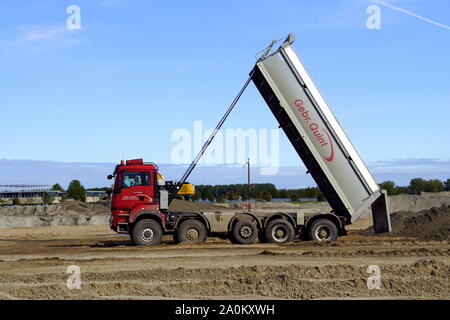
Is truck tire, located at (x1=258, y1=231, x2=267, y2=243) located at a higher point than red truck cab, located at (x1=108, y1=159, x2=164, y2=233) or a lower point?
lower

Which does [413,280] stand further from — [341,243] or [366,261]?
[341,243]

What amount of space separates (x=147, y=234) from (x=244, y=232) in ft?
11.7

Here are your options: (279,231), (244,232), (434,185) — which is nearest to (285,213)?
(279,231)

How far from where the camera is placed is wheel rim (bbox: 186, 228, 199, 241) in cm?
2331

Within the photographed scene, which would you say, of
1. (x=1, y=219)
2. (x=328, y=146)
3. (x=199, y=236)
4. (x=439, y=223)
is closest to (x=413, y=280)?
(x=328, y=146)

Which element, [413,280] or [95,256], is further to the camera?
[95,256]

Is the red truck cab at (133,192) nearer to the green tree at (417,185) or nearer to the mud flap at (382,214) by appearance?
the mud flap at (382,214)

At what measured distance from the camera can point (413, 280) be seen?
14383mm

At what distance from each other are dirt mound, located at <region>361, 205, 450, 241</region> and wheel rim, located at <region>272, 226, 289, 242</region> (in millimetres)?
6319

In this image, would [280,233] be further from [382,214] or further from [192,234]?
[382,214]

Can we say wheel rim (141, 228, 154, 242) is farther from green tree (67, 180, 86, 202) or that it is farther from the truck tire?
green tree (67, 180, 86, 202)

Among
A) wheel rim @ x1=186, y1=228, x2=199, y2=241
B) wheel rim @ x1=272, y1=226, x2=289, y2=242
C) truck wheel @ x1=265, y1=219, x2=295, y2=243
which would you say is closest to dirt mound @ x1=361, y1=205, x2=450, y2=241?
truck wheel @ x1=265, y1=219, x2=295, y2=243

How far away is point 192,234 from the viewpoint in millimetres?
23359
